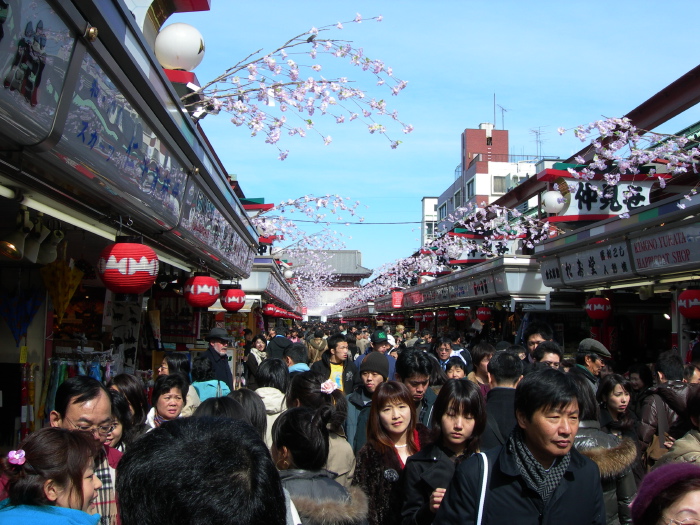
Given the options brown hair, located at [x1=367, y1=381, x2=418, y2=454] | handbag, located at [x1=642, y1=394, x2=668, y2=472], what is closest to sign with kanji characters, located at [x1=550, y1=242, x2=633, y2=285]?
handbag, located at [x1=642, y1=394, x2=668, y2=472]

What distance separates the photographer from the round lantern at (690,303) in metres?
9.49

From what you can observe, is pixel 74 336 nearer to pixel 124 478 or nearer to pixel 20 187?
pixel 20 187

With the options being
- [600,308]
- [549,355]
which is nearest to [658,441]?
[549,355]

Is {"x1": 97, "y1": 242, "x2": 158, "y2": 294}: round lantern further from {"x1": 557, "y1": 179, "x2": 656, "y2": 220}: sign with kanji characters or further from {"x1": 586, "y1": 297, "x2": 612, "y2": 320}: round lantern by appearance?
{"x1": 557, "y1": 179, "x2": 656, "y2": 220}: sign with kanji characters

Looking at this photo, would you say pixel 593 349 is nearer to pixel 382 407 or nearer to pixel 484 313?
pixel 382 407

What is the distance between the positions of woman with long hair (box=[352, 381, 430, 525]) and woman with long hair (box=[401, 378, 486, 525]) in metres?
0.16

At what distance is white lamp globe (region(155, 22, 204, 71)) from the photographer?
24.4 feet

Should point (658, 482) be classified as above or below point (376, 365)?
below

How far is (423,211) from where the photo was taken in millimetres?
79562

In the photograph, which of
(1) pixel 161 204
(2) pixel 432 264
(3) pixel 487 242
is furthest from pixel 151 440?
(2) pixel 432 264

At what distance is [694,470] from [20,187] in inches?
153

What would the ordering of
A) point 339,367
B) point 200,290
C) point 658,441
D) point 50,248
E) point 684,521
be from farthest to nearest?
1. point 339,367
2. point 200,290
3. point 658,441
4. point 50,248
5. point 684,521

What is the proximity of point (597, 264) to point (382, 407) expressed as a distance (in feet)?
31.2

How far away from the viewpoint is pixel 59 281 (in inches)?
253
